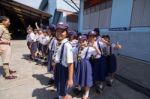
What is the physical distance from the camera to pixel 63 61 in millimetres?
3359

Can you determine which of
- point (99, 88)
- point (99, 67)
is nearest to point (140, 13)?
point (99, 67)

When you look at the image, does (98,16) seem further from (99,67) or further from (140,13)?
(99,67)

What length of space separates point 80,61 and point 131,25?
19.2ft

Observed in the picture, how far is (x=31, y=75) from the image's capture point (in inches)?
238

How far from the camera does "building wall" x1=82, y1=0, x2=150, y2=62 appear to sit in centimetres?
808

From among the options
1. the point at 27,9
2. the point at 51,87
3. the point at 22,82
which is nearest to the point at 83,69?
the point at 51,87

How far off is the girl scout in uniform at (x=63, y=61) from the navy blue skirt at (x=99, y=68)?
125 centimetres

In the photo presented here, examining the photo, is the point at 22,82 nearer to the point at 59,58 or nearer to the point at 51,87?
the point at 51,87

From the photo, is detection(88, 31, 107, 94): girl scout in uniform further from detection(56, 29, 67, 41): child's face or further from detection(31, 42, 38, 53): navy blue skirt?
detection(31, 42, 38, 53): navy blue skirt

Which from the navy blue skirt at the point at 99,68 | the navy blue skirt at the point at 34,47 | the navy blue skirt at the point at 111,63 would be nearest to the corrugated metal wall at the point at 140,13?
the navy blue skirt at the point at 111,63

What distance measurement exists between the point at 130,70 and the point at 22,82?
415 centimetres

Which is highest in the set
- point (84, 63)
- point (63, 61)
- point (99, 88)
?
point (63, 61)

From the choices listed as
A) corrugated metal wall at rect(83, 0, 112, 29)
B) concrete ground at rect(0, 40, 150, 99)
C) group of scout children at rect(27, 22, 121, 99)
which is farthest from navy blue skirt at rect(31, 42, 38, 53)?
corrugated metal wall at rect(83, 0, 112, 29)

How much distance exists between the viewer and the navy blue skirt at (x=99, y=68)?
4512 mm
